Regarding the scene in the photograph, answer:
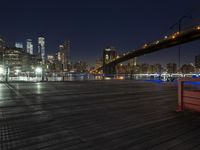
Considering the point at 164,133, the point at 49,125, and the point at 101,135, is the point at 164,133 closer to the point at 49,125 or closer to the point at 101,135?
the point at 101,135

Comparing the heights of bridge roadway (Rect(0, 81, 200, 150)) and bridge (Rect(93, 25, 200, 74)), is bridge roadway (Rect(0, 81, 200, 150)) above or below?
below

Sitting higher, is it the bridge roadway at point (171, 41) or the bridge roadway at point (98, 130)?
the bridge roadway at point (171, 41)

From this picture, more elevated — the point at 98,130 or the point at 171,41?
the point at 171,41

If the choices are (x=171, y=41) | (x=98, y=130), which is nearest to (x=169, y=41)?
(x=171, y=41)

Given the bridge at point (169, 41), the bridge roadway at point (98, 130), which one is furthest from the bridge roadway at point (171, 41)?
the bridge roadway at point (98, 130)

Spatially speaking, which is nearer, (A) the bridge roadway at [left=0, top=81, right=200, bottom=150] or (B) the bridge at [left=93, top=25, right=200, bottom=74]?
(A) the bridge roadway at [left=0, top=81, right=200, bottom=150]

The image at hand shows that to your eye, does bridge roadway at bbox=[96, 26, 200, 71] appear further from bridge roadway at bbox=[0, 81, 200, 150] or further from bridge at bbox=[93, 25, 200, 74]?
bridge roadway at bbox=[0, 81, 200, 150]

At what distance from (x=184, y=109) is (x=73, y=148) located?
4.70 m

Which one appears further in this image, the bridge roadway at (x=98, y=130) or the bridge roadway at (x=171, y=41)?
the bridge roadway at (x=171, y=41)

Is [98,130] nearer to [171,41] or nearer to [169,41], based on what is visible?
[171,41]

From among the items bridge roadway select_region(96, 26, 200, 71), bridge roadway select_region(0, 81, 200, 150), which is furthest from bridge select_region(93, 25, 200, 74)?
bridge roadway select_region(0, 81, 200, 150)

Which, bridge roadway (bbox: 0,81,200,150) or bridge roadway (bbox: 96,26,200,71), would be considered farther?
bridge roadway (bbox: 96,26,200,71)

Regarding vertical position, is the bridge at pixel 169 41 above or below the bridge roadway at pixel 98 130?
above

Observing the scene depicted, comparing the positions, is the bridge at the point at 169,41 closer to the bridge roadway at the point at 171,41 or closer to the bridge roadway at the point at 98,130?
A: the bridge roadway at the point at 171,41
